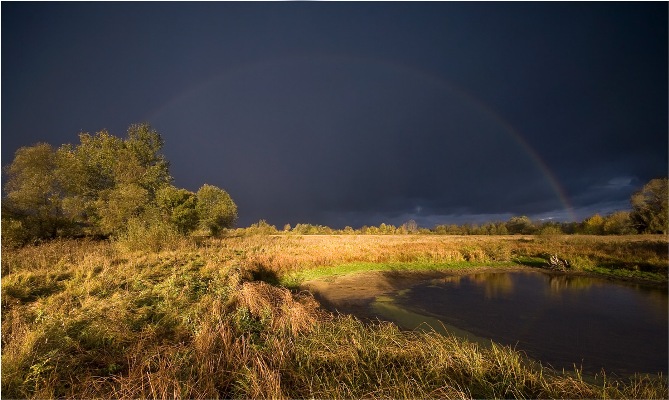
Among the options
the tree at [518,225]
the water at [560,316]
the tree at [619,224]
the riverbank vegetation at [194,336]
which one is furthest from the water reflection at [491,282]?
the tree at [518,225]

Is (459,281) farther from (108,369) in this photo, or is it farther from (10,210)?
(10,210)

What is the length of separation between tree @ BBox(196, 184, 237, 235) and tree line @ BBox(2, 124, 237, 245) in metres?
12.2

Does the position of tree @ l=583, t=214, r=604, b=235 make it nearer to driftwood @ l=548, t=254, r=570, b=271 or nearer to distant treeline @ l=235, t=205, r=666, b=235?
distant treeline @ l=235, t=205, r=666, b=235

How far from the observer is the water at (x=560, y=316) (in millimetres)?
9820

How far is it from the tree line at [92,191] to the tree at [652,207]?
76767mm

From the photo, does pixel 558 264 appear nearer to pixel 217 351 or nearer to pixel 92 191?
pixel 217 351

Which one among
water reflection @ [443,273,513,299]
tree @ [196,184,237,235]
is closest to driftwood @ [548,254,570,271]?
water reflection @ [443,273,513,299]

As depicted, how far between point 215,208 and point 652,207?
81.3 m

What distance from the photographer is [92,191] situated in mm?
27828

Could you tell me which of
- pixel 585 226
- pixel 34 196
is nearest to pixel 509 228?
pixel 585 226

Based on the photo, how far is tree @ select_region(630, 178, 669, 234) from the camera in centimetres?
5059

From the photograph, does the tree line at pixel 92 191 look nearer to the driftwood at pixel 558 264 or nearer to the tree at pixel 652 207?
the driftwood at pixel 558 264

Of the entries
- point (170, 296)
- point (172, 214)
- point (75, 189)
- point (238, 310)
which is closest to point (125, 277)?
point (170, 296)

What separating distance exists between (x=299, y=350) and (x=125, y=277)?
33.9 ft
